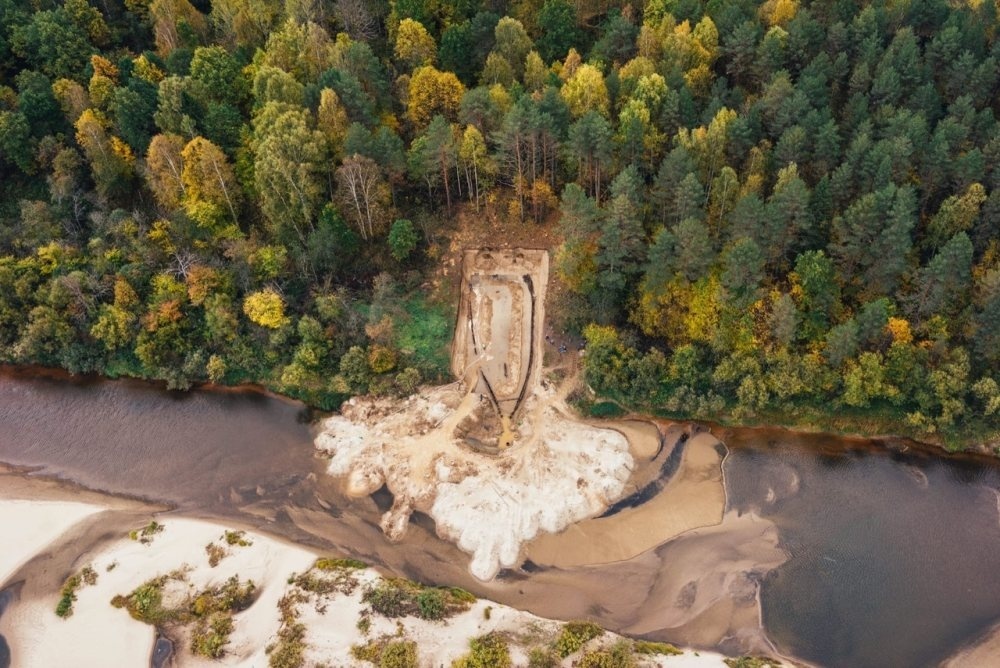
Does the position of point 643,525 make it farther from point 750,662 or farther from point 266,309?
point 266,309

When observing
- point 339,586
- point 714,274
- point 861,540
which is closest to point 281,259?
point 339,586

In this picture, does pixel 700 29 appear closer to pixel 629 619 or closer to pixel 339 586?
pixel 629 619

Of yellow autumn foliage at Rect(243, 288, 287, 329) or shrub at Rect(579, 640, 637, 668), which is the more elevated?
yellow autumn foliage at Rect(243, 288, 287, 329)

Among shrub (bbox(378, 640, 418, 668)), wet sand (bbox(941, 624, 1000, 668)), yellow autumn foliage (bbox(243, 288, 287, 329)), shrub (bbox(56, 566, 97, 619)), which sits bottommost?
wet sand (bbox(941, 624, 1000, 668))

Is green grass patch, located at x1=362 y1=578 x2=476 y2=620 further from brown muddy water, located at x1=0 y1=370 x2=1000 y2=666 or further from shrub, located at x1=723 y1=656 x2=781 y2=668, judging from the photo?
shrub, located at x1=723 y1=656 x2=781 y2=668

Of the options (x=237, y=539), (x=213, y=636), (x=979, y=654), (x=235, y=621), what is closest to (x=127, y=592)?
(x=237, y=539)

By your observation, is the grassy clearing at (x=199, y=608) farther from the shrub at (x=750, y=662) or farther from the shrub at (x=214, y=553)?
the shrub at (x=750, y=662)

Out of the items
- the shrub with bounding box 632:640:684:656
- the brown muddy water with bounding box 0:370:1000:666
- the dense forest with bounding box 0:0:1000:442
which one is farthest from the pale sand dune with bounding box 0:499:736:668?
the dense forest with bounding box 0:0:1000:442

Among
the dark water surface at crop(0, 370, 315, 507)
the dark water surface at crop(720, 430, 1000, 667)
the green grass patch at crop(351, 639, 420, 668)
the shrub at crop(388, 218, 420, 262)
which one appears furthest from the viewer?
the shrub at crop(388, 218, 420, 262)
